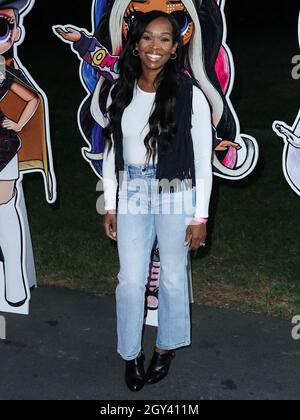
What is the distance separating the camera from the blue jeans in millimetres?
3264

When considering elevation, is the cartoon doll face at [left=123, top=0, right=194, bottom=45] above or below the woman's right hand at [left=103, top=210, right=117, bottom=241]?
above

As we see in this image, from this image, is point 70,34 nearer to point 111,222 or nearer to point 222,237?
point 111,222

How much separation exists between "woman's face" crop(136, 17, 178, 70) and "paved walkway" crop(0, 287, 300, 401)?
1.66 m

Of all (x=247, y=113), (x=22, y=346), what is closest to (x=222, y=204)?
(x=22, y=346)

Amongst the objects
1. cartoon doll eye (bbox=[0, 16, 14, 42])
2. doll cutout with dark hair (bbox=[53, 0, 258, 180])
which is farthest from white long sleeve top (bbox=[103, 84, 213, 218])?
cartoon doll eye (bbox=[0, 16, 14, 42])

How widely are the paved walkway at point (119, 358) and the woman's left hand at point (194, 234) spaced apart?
0.76 m

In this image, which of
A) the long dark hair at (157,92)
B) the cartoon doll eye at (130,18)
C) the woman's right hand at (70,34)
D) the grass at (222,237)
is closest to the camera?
the long dark hair at (157,92)

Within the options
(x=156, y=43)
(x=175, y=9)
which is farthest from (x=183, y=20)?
(x=156, y=43)

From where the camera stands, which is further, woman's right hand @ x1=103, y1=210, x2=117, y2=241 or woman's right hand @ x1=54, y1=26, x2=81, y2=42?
woman's right hand @ x1=54, y1=26, x2=81, y2=42

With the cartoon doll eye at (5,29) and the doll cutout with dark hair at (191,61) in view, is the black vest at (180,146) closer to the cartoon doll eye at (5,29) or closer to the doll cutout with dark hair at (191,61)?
the doll cutout with dark hair at (191,61)

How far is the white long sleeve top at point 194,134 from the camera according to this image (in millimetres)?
3191

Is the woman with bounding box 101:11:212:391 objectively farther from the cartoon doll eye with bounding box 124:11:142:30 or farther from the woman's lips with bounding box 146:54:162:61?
the cartoon doll eye with bounding box 124:11:142:30

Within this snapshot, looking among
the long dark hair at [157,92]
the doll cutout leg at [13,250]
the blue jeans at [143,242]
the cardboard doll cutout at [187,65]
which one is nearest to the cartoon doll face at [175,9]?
the cardboard doll cutout at [187,65]

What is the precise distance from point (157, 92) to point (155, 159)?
32 cm
